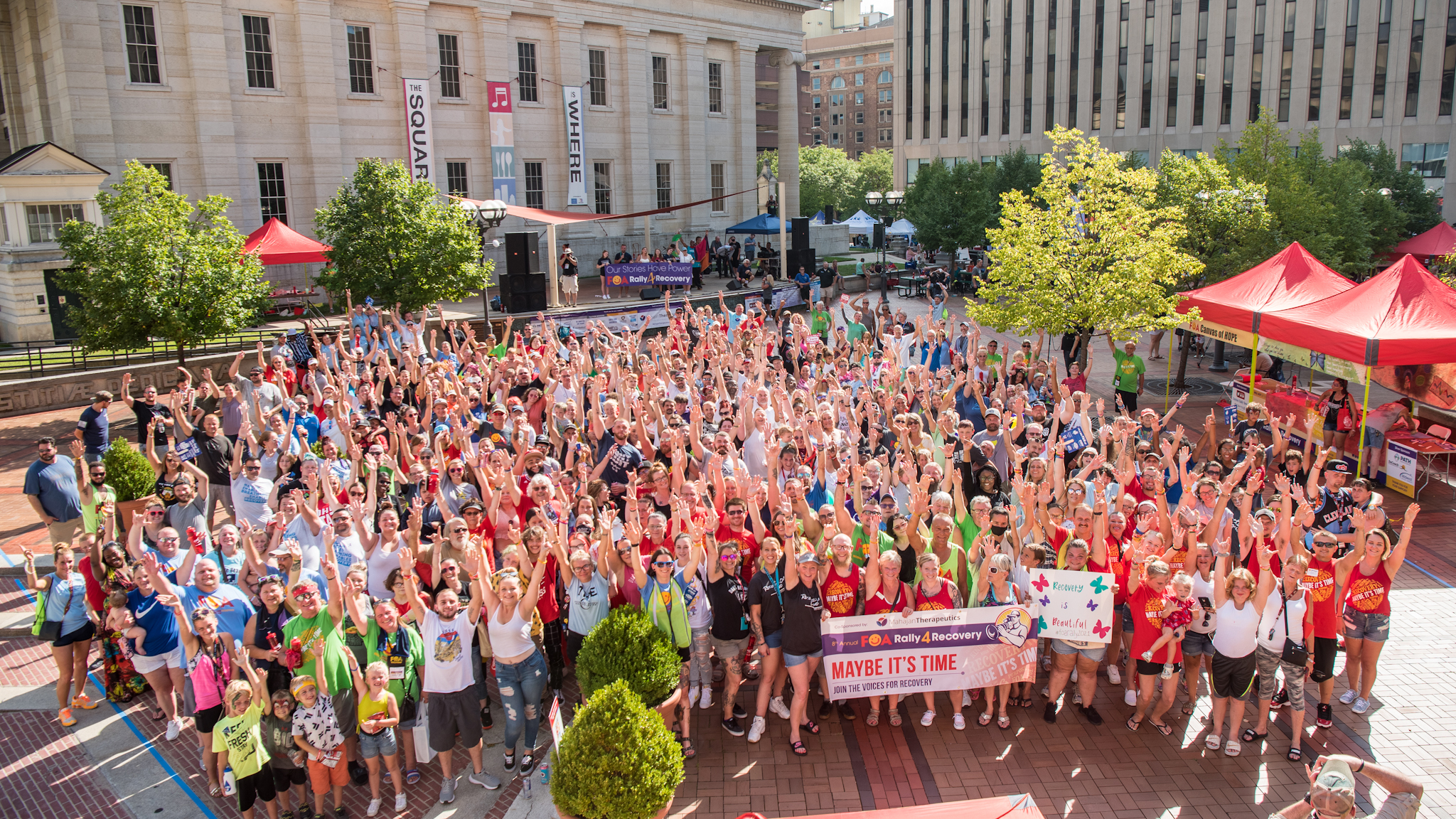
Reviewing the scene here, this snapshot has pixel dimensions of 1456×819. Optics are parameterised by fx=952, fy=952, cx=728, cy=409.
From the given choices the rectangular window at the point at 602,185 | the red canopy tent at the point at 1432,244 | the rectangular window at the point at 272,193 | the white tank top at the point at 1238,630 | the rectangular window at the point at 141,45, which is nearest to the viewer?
the white tank top at the point at 1238,630

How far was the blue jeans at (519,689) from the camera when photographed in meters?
7.09

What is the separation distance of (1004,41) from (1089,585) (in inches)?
2667

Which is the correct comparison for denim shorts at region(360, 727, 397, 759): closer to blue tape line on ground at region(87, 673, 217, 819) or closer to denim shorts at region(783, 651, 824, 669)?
blue tape line on ground at region(87, 673, 217, 819)

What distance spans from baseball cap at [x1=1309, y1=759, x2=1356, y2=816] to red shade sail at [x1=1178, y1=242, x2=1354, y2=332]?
11617 mm

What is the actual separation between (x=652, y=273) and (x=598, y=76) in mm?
14751

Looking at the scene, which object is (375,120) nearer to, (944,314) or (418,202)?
(418,202)

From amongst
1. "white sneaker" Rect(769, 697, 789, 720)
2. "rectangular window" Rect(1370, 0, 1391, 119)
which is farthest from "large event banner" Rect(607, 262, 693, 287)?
"rectangular window" Rect(1370, 0, 1391, 119)

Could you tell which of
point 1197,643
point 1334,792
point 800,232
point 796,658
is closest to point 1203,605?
point 1197,643

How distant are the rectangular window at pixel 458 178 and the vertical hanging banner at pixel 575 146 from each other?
393 centimetres

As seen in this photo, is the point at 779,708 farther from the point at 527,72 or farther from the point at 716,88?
the point at 716,88

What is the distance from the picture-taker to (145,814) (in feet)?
22.8

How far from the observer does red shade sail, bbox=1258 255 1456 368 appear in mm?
12445

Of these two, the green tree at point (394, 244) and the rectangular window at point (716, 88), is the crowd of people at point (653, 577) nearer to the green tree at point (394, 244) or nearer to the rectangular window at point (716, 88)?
the green tree at point (394, 244)

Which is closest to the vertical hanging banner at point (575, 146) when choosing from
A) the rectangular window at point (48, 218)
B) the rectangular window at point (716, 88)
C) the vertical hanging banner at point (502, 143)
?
the vertical hanging banner at point (502, 143)
